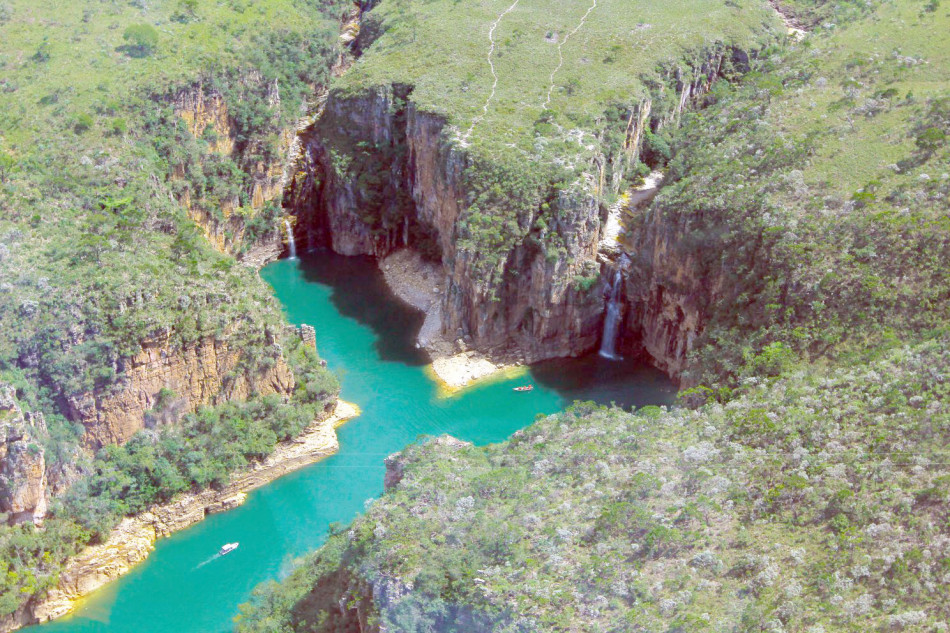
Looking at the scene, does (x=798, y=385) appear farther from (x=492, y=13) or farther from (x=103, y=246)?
(x=492, y=13)

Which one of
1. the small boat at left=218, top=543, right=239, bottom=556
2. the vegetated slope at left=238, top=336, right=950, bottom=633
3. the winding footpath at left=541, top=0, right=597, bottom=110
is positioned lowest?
the small boat at left=218, top=543, right=239, bottom=556

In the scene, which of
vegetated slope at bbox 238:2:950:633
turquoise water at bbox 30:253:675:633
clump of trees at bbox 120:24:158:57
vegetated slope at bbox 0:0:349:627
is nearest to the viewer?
vegetated slope at bbox 238:2:950:633

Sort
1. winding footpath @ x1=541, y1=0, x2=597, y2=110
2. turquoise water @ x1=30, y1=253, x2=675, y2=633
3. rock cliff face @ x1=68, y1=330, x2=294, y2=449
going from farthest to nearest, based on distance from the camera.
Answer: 1. winding footpath @ x1=541, y1=0, x2=597, y2=110
2. rock cliff face @ x1=68, y1=330, x2=294, y2=449
3. turquoise water @ x1=30, y1=253, x2=675, y2=633

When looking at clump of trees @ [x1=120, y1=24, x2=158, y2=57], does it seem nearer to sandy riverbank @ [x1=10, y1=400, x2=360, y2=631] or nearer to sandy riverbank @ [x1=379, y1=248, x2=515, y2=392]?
sandy riverbank @ [x1=379, y1=248, x2=515, y2=392]

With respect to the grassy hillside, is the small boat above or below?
below

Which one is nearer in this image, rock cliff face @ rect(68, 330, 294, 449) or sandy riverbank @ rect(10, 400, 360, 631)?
sandy riverbank @ rect(10, 400, 360, 631)

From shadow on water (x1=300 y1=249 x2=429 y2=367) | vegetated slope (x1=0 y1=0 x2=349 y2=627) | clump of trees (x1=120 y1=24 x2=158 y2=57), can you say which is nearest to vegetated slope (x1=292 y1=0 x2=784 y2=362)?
shadow on water (x1=300 y1=249 x2=429 y2=367)

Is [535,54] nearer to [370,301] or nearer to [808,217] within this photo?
[370,301]

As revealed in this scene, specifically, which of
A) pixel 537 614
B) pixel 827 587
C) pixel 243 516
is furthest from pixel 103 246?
pixel 827 587
